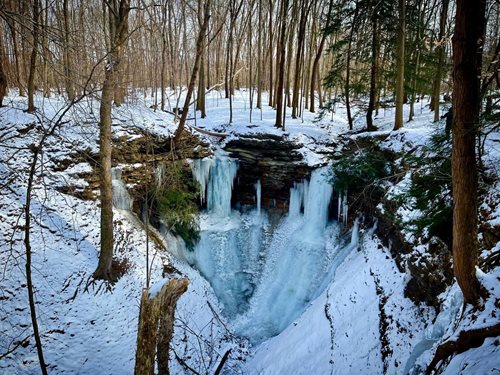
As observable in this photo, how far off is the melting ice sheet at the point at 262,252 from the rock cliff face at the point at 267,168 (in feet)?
1.08

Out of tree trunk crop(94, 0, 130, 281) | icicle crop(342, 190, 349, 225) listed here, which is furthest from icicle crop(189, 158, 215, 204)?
icicle crop(342, 190, 349, 225)

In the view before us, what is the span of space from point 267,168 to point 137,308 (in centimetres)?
710

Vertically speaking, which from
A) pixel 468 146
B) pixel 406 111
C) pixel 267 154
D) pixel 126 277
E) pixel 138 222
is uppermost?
pixel 406 111

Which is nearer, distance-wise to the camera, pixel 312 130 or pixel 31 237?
pixel 31 237

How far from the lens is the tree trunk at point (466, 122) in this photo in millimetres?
2781

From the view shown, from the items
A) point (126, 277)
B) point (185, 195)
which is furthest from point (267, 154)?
point (126, 277)

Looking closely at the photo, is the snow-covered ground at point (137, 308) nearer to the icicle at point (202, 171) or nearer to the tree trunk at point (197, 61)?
the tree trunk at point (197, 61)

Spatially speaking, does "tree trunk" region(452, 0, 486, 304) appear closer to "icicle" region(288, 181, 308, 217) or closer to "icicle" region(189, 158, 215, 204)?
"icicle" region(288, 181, 308, 217)

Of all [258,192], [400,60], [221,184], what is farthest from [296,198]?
[400,60]

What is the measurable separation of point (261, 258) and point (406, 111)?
968 centimetres

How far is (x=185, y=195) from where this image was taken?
34.0 ft

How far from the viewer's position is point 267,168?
1270cm

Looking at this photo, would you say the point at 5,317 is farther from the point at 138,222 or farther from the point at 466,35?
the point at 466,35

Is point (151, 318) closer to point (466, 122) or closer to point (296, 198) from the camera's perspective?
point (466, 122)
